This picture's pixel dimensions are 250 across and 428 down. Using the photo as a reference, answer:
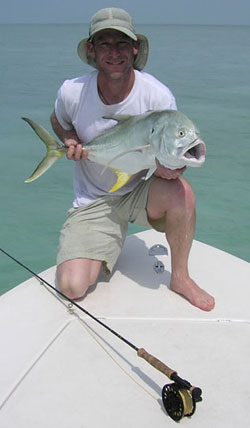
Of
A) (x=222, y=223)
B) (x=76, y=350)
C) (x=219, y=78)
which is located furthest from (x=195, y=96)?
(x=76, y=350)

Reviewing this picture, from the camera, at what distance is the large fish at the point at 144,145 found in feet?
7.02

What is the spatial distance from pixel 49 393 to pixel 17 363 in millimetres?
226

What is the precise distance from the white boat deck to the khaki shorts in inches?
6.6

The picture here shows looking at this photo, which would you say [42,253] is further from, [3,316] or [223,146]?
[223,146]

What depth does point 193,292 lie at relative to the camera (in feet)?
8.57

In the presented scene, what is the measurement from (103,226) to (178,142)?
2.90 ft

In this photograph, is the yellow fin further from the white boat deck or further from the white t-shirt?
the white boat deck

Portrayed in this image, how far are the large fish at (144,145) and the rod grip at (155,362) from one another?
2.48 feet

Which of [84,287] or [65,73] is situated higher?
[84,287]

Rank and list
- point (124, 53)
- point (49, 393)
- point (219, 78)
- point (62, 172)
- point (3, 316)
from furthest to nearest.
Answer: point (219, 78), point (62, 172), point (124, 53), point (3, 316), point (49, 393)

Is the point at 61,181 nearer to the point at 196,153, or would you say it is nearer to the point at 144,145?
the point at 144,145

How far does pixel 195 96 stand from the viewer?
12250 mm

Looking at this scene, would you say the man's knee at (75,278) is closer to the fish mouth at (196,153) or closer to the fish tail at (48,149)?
the fish tail at (48,149)

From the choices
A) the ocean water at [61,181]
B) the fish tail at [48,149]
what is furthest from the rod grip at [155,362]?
the ocean water at [61,181]
